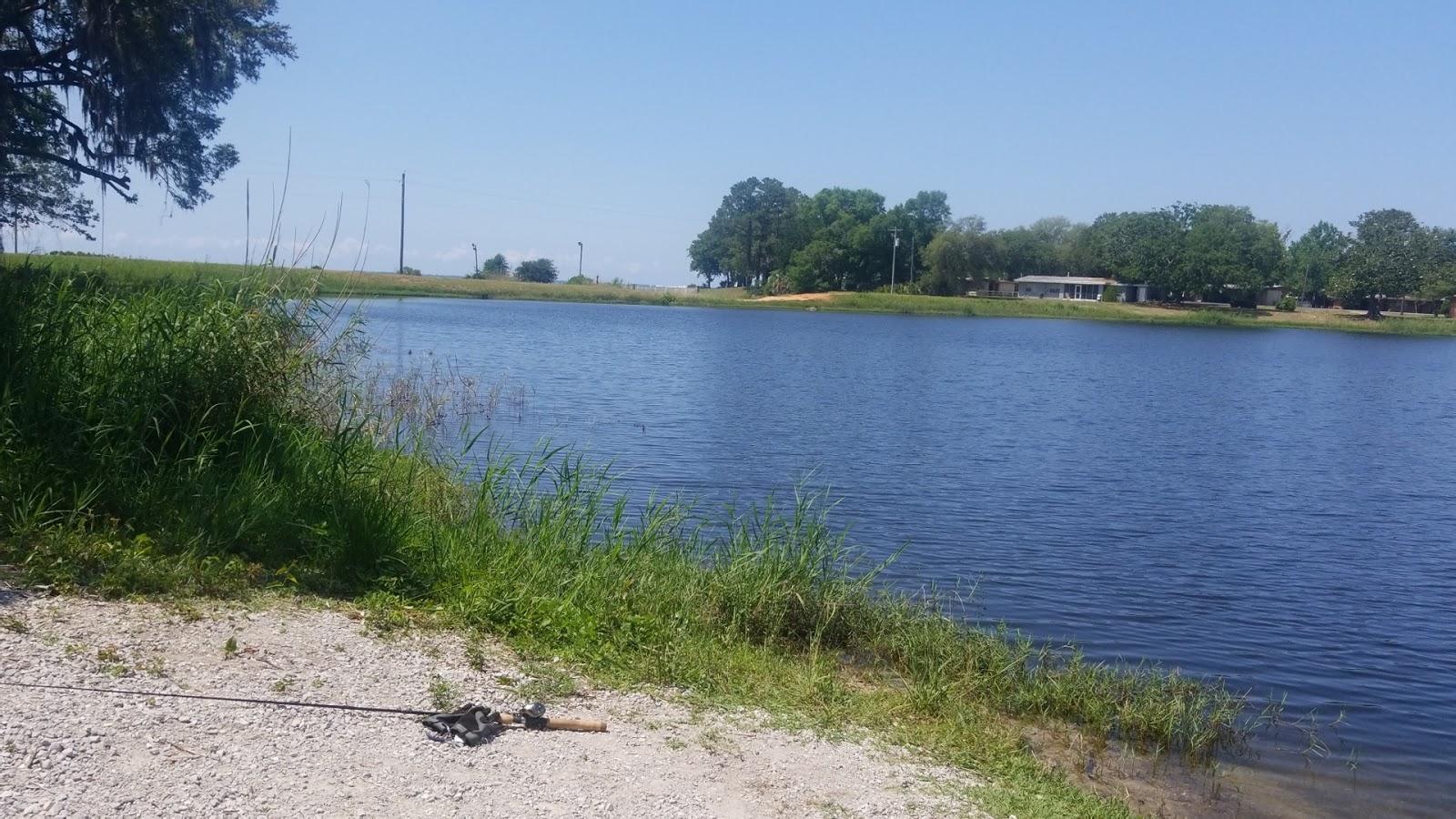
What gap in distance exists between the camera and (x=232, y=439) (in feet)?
30.3

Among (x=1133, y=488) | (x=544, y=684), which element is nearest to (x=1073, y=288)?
(x=1133, y=488)

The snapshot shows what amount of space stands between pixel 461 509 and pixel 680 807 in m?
5.98

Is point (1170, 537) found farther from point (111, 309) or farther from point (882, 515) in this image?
point (111, 309)

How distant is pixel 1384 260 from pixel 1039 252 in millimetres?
39837

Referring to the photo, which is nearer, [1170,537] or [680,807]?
[680,807]

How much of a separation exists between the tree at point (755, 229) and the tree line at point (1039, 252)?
16 centimetres

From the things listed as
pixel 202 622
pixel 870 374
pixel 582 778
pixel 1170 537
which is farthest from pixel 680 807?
pixel 870 374

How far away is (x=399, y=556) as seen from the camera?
8.51 m

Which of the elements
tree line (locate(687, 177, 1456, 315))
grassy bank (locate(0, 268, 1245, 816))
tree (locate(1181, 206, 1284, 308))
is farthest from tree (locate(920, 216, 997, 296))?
grassy bank (locate(0, 268, 1245, 816))

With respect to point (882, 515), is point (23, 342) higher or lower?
higher

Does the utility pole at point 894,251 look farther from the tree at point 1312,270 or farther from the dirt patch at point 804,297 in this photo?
the tree at point 1312,270

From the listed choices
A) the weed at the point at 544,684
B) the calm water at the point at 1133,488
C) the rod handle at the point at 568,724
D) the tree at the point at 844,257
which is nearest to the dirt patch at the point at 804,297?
the tree at the point at 844,257

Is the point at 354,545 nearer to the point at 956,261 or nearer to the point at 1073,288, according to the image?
the point at 956,261

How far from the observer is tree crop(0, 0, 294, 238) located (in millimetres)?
23672
